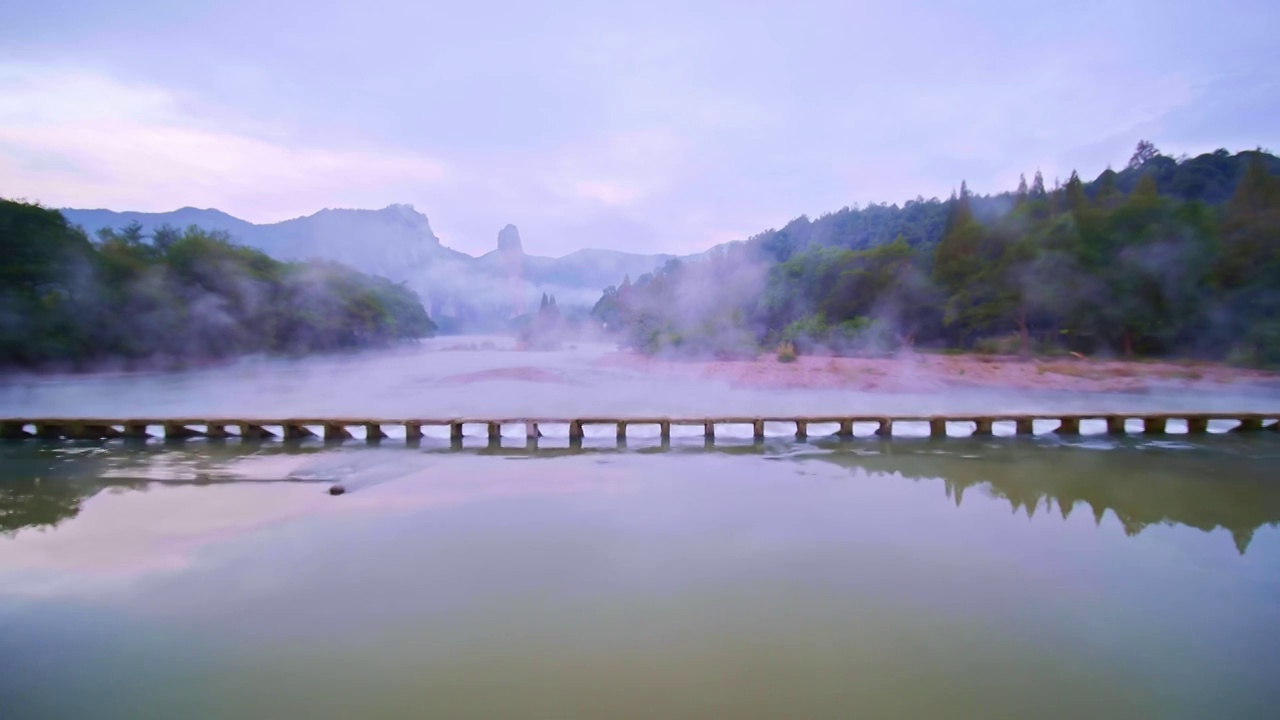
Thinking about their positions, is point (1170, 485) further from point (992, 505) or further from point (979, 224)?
point (979, 224)

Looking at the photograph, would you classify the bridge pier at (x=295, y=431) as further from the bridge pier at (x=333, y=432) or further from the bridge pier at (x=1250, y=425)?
the bridge pier at (x=1250, y=425)

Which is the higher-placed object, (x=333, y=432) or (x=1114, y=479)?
(x=333, y=432)

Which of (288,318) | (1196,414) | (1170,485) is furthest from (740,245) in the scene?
(1170,485)

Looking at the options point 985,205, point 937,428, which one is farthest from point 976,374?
point 985,205

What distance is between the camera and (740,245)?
4531 centimetres

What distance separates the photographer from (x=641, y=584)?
420cm

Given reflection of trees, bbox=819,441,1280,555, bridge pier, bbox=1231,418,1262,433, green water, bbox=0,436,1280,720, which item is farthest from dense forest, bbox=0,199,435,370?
bridge pier, bbox=1231,418,1262,433

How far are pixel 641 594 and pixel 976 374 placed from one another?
18170 millimetres

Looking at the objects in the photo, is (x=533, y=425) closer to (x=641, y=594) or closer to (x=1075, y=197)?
(x=641, y=594)

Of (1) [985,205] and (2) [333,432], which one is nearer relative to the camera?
(2) [333,432]

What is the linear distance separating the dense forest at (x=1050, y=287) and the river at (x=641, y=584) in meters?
14.6

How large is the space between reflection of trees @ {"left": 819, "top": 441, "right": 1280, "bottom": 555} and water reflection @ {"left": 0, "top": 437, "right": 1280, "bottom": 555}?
0.5 inches

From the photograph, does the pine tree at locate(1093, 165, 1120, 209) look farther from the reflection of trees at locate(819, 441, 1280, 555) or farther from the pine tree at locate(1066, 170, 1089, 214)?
the reflection of trees at locate(819, 441, 1280, 555)

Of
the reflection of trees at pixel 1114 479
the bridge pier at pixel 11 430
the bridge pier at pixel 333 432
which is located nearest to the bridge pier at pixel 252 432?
the bridge pier at pixel 333 432
